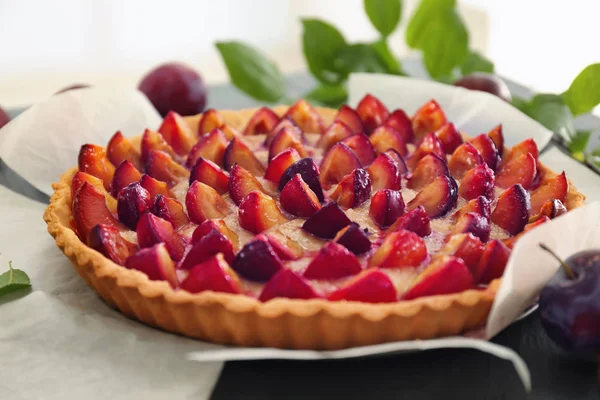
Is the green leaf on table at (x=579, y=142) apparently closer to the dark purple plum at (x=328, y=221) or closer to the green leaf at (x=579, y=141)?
the green leaf at (x=579, y=141)

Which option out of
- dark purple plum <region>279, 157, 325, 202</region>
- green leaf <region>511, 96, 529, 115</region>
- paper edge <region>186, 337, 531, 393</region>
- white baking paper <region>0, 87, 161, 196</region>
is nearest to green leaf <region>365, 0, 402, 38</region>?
green leaf <region>511, 96, 529, 115</region>

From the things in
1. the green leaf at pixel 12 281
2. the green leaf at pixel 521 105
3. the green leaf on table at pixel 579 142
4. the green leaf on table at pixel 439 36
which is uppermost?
the green leaf on table at pixel 439 36

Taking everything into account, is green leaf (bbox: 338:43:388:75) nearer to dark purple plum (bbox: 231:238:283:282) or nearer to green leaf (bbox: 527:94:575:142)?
green leaf (bbox: 527:94:575:142)

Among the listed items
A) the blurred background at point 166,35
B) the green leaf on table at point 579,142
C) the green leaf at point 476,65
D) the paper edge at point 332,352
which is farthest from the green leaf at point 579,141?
the blurred background at point 166,35

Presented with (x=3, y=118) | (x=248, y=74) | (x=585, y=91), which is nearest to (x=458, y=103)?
(x=585, y=91)

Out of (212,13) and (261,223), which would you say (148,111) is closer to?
(261,223)

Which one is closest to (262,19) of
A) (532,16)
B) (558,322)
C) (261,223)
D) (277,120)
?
(532,16)
